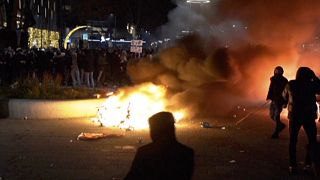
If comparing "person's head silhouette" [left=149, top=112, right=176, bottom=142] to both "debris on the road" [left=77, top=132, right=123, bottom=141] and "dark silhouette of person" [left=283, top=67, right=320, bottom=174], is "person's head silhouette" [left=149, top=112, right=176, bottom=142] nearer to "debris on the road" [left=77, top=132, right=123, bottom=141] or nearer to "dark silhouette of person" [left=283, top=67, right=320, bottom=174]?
"dark silhouette of person" [left=283, top=67, right=320, bottom=174]

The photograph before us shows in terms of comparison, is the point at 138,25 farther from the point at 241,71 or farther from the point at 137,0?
the point at 241,71

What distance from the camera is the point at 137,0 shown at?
50.9m

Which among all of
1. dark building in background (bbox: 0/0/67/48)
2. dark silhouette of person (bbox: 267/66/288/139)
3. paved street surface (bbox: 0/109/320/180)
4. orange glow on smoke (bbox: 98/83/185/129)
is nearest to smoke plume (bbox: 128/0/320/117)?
orange glow on smoke (bbox: 98/83/185/129)

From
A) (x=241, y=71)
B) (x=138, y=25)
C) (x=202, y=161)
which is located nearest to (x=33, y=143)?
(x=202, y=161)

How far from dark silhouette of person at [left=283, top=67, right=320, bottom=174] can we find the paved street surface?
0.54 m

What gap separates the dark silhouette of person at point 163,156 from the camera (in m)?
4.55

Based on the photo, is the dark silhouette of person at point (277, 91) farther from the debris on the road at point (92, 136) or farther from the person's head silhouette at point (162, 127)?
the person's head silhouette at point (162, 127)

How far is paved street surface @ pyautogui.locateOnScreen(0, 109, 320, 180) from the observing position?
9.30 meters

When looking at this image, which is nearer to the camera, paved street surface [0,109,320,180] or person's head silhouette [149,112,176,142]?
person's head silhouette [149,112,176,142]

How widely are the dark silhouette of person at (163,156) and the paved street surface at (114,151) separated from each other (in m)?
4.39

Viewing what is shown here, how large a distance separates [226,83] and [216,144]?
5665 mm

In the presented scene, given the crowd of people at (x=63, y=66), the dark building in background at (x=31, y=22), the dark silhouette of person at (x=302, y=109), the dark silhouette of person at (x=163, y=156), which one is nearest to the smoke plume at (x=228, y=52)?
the crowd of people at (x=63, y=66)

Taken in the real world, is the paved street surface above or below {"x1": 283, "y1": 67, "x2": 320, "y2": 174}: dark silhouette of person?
below

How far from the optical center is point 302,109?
9.19 m
